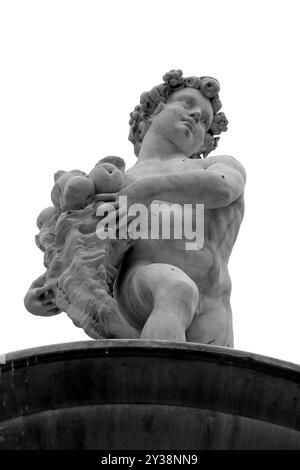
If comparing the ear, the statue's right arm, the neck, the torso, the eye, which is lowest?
the statue's right arm

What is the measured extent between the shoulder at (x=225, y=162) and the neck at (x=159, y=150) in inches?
16.7

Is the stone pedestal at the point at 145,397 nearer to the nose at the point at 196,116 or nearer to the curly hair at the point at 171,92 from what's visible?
the nose at the point at 196,116

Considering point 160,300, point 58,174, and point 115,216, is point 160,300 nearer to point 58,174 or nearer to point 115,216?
point 115,216

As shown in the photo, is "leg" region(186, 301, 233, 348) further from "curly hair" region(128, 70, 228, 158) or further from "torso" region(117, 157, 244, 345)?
"curly hair" region(128, 70, 228, 158)

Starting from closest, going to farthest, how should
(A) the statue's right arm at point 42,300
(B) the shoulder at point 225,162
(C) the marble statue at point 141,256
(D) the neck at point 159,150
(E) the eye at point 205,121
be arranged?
(C) the marble statue at point 141,256 < (A) the statue's right arm at point 42,300 < (B) the shoulder at point 225,162 < (D) the neck at point 159,150 < (E) the eye at point 205,121

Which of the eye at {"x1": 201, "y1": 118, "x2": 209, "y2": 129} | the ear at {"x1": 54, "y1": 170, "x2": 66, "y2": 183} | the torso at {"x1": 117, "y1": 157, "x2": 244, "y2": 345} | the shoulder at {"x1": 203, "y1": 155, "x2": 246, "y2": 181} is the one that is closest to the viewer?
the torso at {"x1": 117, "y1": 157, "x2": 244, "y2": 345}

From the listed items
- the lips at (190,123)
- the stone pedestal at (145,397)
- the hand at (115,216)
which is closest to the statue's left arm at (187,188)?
the hand at (115,216)

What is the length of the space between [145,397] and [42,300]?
256 centimetres

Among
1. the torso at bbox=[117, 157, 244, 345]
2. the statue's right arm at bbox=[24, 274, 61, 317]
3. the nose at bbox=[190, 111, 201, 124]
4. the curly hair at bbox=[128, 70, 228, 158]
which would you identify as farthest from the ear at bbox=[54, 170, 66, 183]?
the nose at bbox=[190, 111, 201, 124]

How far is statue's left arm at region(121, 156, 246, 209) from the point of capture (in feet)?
36.9

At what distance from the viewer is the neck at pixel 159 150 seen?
1230 cm

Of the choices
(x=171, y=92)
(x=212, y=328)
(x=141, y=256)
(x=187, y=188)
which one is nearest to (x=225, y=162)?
(x=187, y=188)
